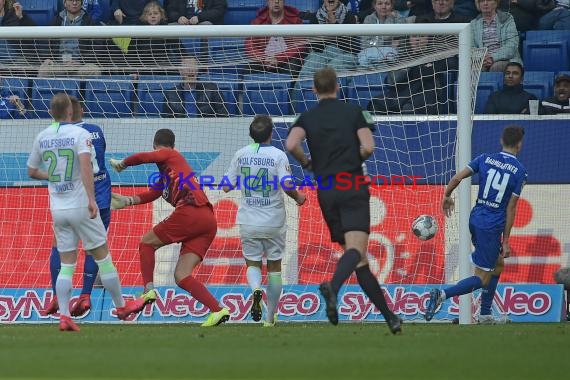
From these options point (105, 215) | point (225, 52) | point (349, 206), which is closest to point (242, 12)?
point (225, 52)

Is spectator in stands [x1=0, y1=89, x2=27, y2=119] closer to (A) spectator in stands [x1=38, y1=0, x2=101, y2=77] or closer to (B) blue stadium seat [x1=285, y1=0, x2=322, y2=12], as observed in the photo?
(A) spectator in stands [x1=38, y1=0, x2=101, y2=77]

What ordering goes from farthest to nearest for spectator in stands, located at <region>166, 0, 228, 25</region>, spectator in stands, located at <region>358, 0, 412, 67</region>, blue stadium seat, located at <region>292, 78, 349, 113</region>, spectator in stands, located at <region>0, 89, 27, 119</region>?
spectator in stands, located at <region>166, 0, 228, 25</region> < spectator in stands, located at <region>0, 89, 27, 119</region> < blue stadium seat, located at <region>292, 78, 349, 113</region> < spectator in stands, located at <region>358, 0, 412, 67</region>

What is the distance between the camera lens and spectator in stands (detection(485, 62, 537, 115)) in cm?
1495

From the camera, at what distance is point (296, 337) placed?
9430mm

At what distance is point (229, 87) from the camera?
14531mm

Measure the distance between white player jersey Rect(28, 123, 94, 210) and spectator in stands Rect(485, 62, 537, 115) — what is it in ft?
20.7

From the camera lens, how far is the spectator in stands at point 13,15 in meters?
17.2

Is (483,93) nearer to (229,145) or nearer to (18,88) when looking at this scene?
(229,145)

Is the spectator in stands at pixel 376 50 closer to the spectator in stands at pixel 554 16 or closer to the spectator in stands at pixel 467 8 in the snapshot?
the spectator in stands at pixel 467 8

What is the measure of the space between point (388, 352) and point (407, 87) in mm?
6874

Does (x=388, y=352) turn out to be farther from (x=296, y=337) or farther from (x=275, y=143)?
(x=275, y=143)

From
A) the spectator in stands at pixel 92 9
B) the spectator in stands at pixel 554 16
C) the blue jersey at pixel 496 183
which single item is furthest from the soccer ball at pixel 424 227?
the spectator in stands at pixel 92 9

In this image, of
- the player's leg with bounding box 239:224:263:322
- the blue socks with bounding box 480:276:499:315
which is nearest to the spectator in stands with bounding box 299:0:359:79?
the player's leg with bounding box 239:224:263:322

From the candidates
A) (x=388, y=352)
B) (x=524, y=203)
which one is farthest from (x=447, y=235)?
(x=388, y=352)
